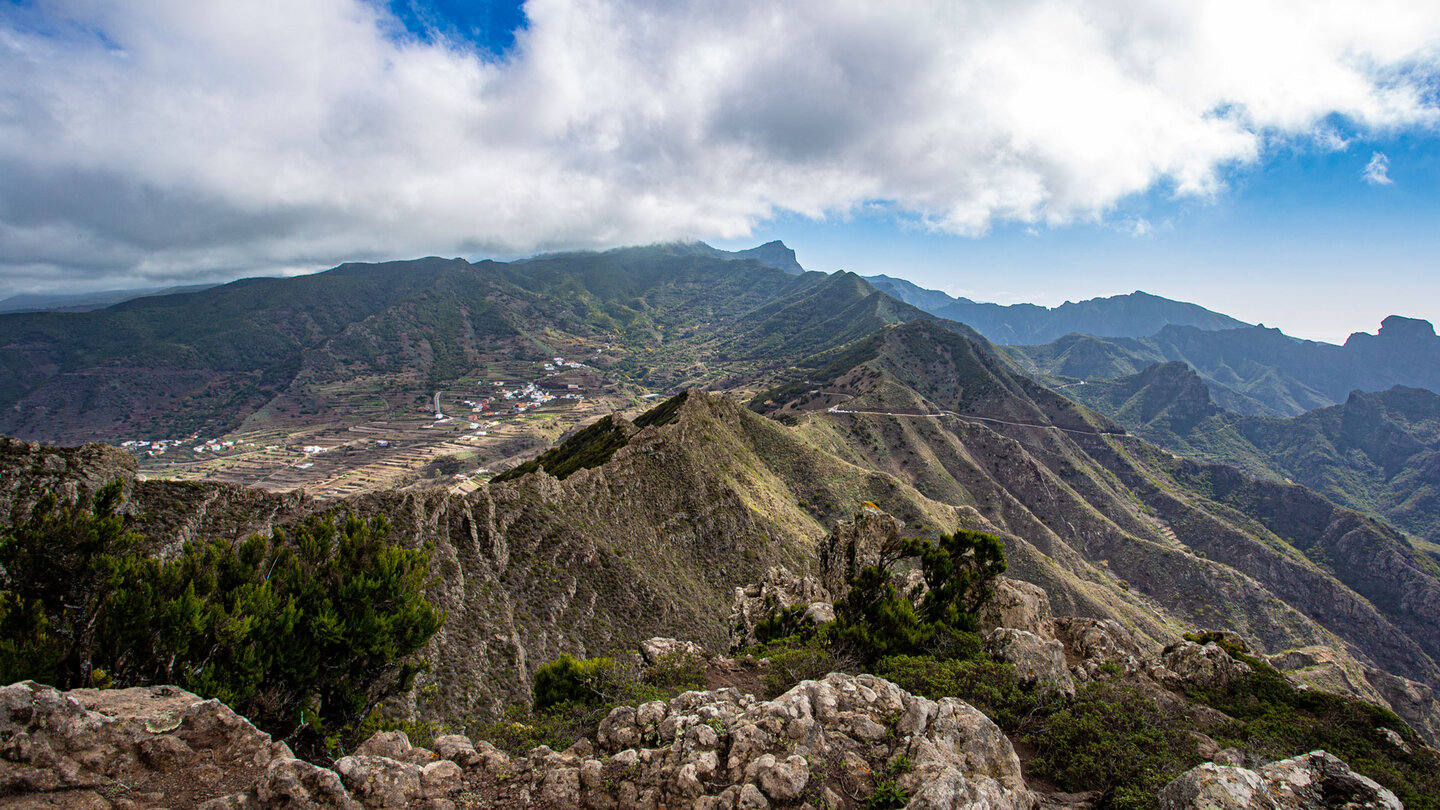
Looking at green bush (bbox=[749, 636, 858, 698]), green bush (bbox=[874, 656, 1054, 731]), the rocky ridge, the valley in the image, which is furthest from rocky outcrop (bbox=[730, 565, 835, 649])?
the rocky ridge

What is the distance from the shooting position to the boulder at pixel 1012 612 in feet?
96.5

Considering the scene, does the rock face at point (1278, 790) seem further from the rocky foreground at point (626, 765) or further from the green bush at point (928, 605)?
the green bush at point (928, 605)

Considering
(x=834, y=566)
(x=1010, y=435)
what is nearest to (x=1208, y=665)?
(x=834, y=566)

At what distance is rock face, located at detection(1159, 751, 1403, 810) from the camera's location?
36.4 feet

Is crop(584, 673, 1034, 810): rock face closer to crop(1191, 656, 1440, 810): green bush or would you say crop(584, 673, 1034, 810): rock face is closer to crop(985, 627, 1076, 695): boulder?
crop(985, 627, 1076, 695): boulder

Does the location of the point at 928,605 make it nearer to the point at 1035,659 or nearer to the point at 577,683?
the point at 1035,659

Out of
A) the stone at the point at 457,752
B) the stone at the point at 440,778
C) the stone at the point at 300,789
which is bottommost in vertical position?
the stone at the point at 457,752

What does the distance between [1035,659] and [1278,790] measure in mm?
9415

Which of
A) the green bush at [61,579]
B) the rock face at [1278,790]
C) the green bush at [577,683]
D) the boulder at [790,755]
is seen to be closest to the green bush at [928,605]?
the boulder at [790,755]

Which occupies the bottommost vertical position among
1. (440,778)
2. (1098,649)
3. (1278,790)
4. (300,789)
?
(1098,649)

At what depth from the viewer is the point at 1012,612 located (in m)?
29.8

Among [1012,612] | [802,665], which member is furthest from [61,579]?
[1012,612]

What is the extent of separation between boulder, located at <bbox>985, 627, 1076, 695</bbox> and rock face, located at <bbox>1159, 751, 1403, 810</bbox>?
7.70m

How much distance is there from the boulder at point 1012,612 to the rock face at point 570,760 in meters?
17.8
